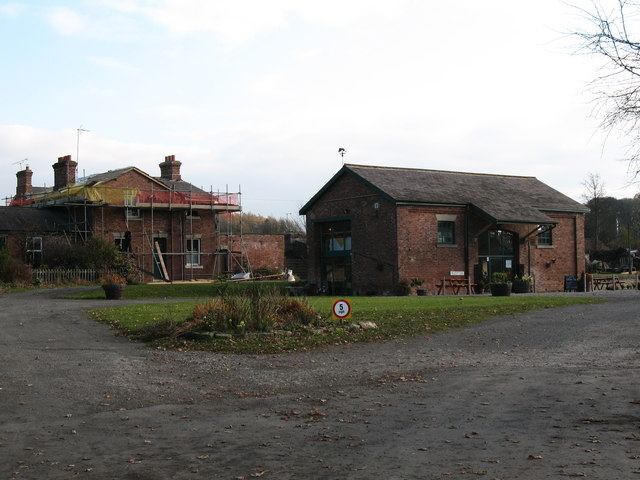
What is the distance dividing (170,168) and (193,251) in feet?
25.8

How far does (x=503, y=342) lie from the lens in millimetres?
15258

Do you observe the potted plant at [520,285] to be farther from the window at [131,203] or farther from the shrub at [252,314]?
the window at [131,203]

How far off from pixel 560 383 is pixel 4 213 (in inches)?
1478

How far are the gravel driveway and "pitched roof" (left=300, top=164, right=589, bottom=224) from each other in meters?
20.1

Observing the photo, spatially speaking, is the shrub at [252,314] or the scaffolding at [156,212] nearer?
the shrub at [252,314]

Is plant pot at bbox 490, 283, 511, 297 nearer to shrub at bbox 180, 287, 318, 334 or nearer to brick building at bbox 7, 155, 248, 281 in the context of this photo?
shrub at bbox 180, 287, 318, 334

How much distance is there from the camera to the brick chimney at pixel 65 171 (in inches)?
1829

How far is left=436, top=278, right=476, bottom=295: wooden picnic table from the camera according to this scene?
34.5 meters

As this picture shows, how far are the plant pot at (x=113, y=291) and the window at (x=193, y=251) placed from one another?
15.4 metres

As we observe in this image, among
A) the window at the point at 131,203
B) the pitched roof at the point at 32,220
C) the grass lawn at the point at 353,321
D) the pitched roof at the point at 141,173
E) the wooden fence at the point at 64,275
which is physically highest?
the pitched roof at the point at 141,173

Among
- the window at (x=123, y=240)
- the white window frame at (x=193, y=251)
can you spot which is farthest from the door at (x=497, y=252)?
the window at (x=123, y=240)

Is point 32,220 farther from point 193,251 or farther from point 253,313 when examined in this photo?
point 253,313

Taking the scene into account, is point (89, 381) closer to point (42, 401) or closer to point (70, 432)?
point (42, 401)

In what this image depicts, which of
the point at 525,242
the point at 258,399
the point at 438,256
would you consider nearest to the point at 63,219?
the point at 438,256
